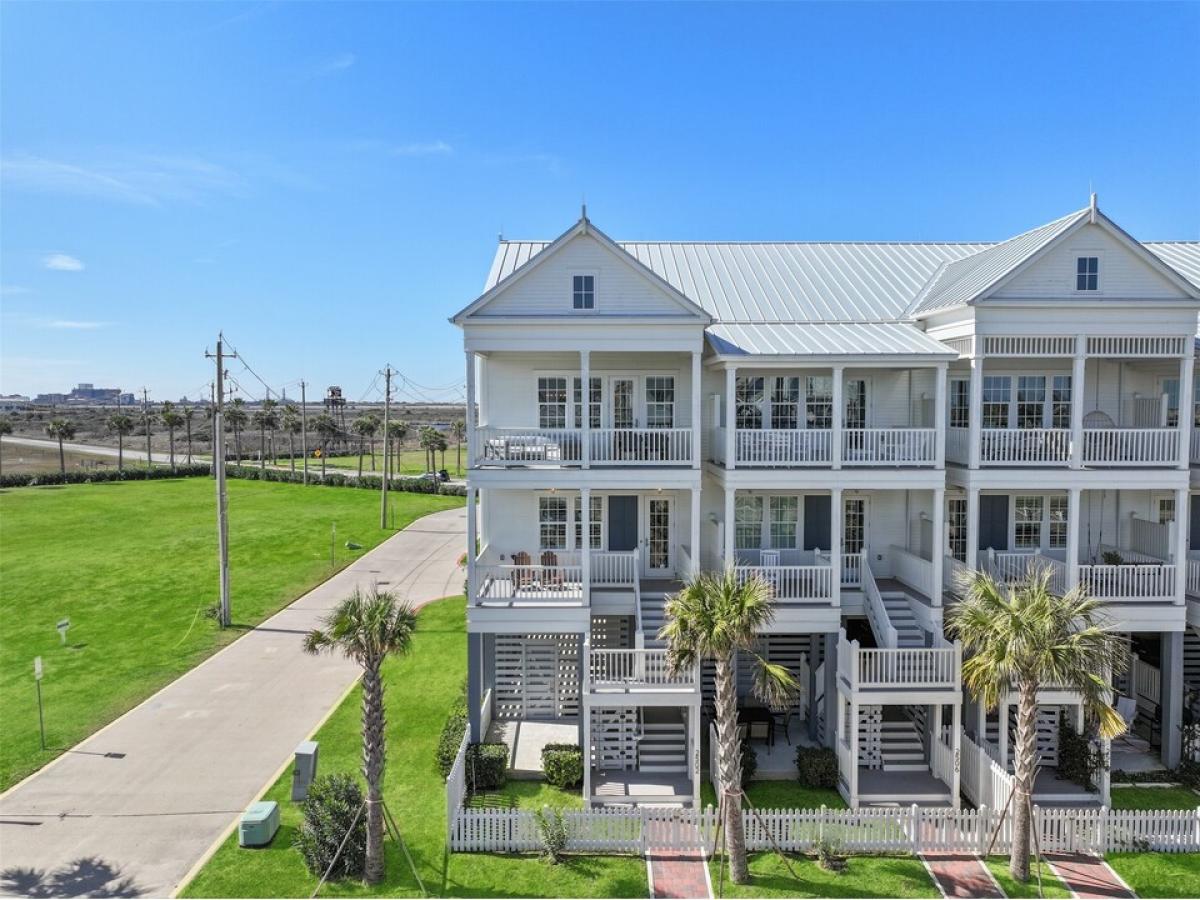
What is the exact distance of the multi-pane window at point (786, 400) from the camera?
66.2ft

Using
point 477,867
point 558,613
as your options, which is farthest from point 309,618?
point 477,867

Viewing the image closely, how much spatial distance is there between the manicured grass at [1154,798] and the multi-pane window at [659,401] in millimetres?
13161

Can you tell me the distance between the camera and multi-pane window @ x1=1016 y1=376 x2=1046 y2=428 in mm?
19875

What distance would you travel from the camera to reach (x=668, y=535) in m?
20.7

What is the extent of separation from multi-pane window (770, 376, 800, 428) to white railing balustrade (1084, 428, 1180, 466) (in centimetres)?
683

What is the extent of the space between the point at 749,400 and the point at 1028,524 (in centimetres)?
847

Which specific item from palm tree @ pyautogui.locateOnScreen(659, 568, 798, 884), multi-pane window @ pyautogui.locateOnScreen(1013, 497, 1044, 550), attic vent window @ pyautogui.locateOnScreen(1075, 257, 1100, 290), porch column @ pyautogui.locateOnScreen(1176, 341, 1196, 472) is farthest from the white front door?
porch column @ pyautogui.locateOnScreen(1176, 341, 1196, 472)

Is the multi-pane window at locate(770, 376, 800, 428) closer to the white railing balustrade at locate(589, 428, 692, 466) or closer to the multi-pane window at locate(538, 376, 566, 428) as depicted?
the white railing balustrade at locate(589, 428, 692, 466)

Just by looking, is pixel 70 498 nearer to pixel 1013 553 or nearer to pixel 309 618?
pixel 309 618

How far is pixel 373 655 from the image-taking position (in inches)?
488

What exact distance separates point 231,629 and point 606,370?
716 inches

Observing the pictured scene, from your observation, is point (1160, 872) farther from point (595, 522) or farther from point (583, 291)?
point (583, 291)

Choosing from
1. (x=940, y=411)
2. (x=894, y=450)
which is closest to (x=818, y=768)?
(x=894, y=450)

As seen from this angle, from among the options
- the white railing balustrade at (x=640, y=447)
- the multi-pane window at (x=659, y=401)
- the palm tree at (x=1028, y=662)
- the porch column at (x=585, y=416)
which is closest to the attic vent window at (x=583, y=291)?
the porch column at (x=585, y=416)
